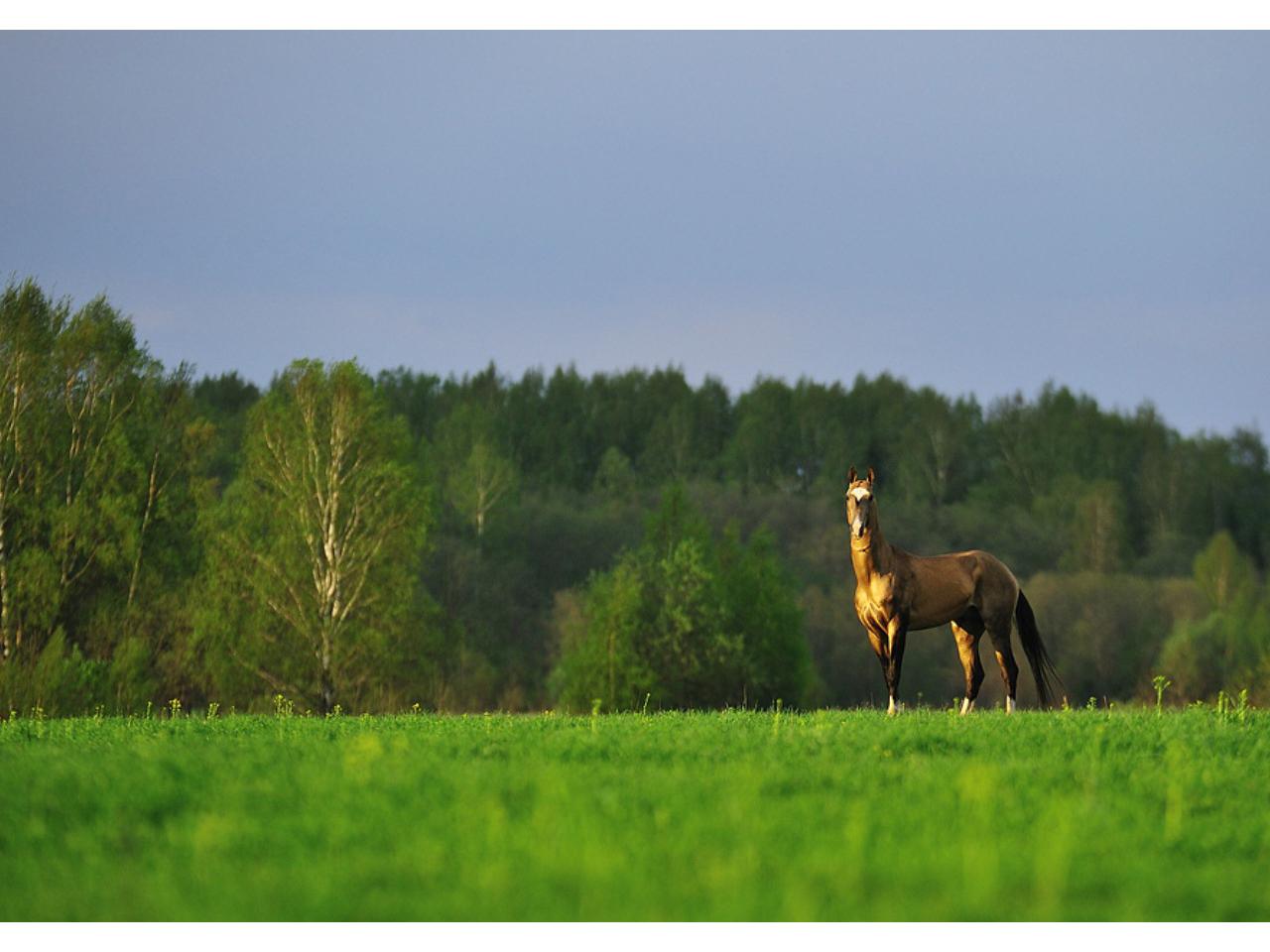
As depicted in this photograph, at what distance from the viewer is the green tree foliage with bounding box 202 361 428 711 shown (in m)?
43.5

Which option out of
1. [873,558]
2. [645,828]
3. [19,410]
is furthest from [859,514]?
[19,410]

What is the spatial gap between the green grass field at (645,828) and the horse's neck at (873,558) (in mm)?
4903

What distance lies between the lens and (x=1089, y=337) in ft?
309

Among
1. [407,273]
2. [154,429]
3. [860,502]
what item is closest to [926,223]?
[407,273]

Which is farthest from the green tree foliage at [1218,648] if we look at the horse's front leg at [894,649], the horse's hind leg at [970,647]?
the horse's front leg at [894,649]

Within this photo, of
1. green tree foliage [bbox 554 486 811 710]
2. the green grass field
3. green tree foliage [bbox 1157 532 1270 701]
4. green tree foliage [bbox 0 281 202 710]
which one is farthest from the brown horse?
green tree foliage [bbox 1157 532 1270 701]

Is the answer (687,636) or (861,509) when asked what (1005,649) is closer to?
(861,509)

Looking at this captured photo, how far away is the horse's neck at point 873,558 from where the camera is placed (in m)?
18.4

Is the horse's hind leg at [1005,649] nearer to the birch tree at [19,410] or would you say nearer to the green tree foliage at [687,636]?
the birch tree at [19,410]

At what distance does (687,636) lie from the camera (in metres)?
60.5

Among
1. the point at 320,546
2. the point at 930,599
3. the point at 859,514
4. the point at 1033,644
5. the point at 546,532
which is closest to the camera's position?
the point at 859,514

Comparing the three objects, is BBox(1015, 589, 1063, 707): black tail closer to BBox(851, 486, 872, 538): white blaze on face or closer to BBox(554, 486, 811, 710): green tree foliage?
BBox(851, 486, 872, 538): white blaze on face

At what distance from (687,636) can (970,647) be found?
41022 mm

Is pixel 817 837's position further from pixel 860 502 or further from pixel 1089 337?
pixel 1089 337
